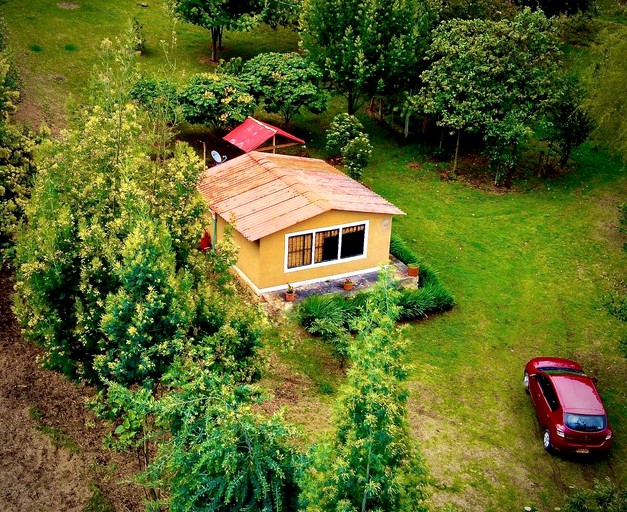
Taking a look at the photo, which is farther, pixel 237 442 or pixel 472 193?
pixel 472 193

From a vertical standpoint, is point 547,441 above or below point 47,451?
below

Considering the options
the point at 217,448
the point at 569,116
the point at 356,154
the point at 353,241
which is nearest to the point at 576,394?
the point at 353,241

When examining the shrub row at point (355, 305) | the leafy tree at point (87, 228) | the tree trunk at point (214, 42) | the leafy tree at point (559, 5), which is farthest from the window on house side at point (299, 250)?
the leafy tree at point (559, 5)

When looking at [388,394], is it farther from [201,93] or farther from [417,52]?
[417,52]

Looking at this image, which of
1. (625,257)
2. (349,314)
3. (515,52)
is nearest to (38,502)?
(349,314)

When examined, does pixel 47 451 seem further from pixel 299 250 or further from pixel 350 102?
pixel 350 102

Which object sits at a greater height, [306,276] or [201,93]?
[201,93]

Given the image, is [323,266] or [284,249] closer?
[284,249]
